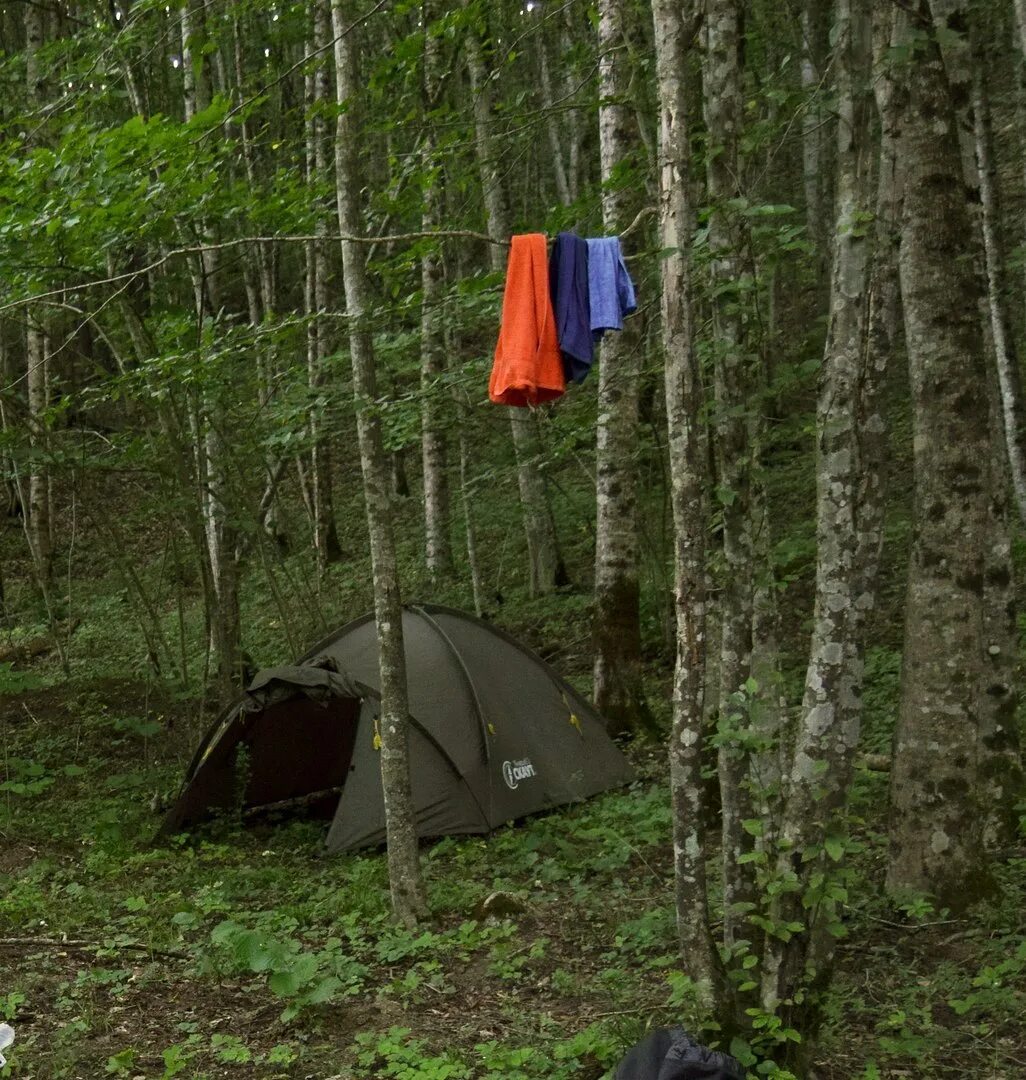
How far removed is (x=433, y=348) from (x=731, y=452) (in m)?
8.25

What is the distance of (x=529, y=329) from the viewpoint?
505 centimetres

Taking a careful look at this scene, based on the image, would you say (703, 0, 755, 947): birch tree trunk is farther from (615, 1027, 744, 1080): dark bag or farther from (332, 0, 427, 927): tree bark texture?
(332, 0, 427, 927): tree bark texture

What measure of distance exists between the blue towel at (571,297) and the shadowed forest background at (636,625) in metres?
0.27

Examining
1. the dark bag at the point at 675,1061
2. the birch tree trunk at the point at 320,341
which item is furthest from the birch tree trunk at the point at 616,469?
the dark bag at the point at 675,1061

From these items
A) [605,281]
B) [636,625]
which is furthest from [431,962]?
[636,625]

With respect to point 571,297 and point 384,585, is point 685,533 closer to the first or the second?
point 571,297

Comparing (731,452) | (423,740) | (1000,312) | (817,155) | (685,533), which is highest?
(817,155)

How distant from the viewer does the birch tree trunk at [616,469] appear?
27.2ft

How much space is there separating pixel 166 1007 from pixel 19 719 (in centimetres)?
767

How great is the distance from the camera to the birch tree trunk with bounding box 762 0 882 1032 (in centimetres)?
386

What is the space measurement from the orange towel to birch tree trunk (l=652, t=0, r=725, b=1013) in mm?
950

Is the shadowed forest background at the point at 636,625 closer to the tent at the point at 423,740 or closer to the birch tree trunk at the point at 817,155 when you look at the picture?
the tent at the point at 423,740

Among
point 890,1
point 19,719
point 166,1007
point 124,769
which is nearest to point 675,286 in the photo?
point 890,1

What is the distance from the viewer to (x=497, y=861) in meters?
7.29
